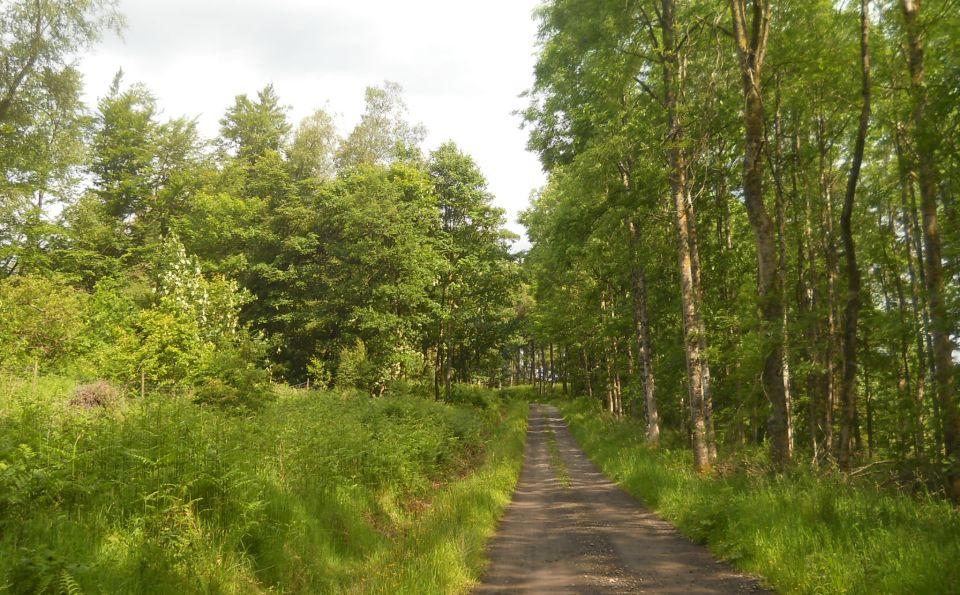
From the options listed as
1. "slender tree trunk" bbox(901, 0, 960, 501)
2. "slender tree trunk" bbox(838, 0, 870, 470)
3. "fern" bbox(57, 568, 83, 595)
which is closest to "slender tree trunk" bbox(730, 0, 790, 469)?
"slender tree trunk" bbox(838, 0, 870, 470)

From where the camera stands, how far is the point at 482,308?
33.6 m

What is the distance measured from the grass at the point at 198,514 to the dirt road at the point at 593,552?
0.56 metres

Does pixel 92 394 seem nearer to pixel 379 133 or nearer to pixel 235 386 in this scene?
pixel 235 386

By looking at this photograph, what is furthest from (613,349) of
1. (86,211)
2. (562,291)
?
(86,211)

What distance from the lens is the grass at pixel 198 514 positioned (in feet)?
16.5

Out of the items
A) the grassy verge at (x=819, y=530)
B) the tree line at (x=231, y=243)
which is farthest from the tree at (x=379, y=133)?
the grassy verge at (x=819, y=530)

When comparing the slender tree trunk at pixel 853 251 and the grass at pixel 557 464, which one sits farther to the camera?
the grass at pixel 557 464

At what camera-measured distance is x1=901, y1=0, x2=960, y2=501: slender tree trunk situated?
7828 mm

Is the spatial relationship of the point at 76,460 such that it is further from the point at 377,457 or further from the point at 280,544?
the point at 377,457

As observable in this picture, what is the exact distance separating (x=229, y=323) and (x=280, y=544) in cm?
2206

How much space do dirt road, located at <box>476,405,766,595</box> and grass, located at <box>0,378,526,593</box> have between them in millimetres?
561

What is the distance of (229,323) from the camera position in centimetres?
2633

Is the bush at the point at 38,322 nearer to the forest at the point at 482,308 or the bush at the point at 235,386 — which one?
the forest at the point at 482,308

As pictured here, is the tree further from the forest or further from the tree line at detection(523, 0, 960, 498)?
the tree line at detection(523, 0, 960, 498)
